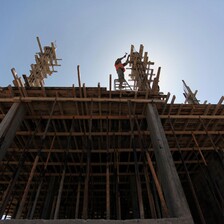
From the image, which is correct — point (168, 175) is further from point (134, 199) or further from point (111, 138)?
point (134, 199)

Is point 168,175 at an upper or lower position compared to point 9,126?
lower

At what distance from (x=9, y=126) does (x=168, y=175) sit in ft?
17.3

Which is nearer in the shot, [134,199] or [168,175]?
[168,175]

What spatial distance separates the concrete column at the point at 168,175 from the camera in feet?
15.3

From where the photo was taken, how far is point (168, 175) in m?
5.36

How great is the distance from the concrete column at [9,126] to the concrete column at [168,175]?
4831 mm

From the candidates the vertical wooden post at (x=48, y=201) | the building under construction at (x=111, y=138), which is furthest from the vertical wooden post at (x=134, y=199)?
the vertical wooden post at (x=48, y=201)

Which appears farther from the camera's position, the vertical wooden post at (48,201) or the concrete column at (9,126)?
the vertical wooden post at (48,201)

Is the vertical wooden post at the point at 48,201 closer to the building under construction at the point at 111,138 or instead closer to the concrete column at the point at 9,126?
the building under construction at the point at 111,138

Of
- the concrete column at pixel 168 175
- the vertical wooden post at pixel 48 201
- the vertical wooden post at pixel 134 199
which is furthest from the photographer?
the vertical wooden post at pixel 134 199

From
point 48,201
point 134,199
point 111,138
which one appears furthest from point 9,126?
point 134,199

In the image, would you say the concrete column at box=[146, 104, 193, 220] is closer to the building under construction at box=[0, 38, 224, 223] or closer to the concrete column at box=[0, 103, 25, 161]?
the building under construction at box=[0, 38, 224, 223]

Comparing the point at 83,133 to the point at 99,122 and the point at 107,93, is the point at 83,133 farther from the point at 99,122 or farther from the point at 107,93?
the point at 107,93

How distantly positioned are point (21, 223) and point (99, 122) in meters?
5.11
